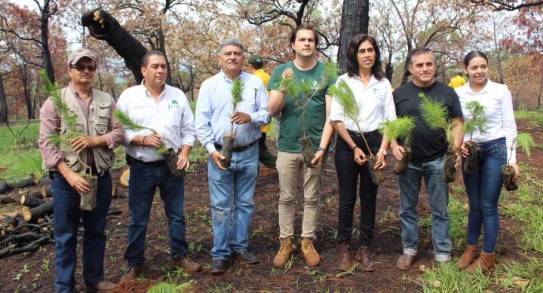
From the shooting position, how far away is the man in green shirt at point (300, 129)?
3379 millimetres

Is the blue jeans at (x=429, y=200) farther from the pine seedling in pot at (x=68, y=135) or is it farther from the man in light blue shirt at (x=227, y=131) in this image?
the pine seedling in pot at (x=68, y=135)

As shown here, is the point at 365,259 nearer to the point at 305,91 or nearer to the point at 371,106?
the point at 371,106

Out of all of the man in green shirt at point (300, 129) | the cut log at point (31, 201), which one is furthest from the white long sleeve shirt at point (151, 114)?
the cut log at point (31, 201)

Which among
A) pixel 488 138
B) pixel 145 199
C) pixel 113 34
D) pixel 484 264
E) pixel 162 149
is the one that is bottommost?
pixel 484 264

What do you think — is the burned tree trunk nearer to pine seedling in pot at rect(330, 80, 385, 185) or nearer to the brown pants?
the brown pants

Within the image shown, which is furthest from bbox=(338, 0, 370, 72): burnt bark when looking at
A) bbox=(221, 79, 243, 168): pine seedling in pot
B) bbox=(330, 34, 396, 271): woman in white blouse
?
bbox=(221, 79, 243, 168): pine seedling in pot

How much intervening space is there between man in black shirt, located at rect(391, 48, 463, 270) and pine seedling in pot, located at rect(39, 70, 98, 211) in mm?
2266

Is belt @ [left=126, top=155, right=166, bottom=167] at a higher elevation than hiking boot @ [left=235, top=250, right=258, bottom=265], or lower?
higher

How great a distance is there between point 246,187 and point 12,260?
2.56 meters

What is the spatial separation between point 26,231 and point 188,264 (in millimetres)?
2461

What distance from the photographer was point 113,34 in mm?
5445

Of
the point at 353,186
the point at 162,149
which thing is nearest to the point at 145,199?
the point at 162,149

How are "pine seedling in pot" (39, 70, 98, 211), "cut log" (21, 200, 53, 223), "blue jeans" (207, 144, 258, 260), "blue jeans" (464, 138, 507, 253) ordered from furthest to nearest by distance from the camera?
1. "cut log" (21, 200, 53, 223)
2. "blue jeans" (207, 144, 258, 260)
3. "blue jeans" (464, 138, 507, 253)
4. "pine seedling in pot" (39, 70, 98, 211)

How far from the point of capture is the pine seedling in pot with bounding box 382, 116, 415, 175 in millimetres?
2932
